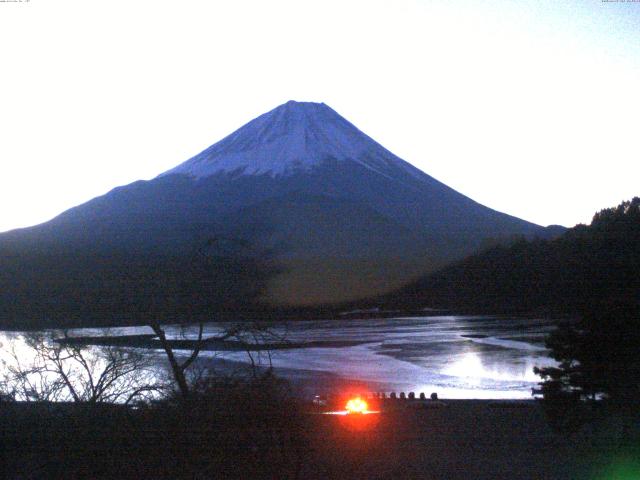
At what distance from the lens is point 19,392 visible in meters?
5.38

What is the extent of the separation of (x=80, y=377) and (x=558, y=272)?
31.0ft

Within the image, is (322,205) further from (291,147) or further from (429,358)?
(429,358)

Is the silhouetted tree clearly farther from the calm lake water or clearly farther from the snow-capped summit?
the snow-capped summit

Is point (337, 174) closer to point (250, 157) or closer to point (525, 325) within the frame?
point (250, 157)

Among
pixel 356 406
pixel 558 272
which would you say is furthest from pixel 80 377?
pixel 558 272

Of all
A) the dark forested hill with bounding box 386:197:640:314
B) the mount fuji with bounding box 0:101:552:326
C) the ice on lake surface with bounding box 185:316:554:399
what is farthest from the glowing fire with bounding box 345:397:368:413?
the mount fuji with bounding box 0:101:552:326

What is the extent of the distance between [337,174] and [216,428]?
51.3 metres

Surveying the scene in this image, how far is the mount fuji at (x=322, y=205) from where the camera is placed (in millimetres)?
31125

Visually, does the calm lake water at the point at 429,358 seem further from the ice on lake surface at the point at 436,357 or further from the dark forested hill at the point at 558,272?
the dark forested hill at the point at 558,272

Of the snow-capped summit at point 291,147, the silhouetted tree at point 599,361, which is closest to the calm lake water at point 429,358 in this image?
the silhouetted tree at point 599,361

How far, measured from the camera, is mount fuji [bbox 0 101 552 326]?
31125 millimetres

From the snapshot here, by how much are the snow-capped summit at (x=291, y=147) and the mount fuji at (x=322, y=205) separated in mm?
106

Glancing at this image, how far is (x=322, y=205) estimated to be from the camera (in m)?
47.5

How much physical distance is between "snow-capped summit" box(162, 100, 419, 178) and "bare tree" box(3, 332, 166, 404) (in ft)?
157
